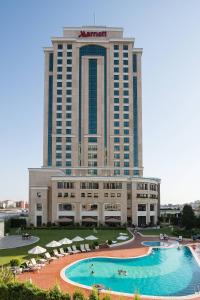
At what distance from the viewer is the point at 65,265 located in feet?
110

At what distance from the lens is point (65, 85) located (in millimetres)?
96625

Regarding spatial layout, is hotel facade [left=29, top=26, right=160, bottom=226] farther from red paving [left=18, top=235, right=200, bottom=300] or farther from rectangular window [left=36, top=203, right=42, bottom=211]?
red paving [left=18, top=235, right=200, bottom=300]

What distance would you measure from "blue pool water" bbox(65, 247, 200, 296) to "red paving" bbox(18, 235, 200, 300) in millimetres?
1315

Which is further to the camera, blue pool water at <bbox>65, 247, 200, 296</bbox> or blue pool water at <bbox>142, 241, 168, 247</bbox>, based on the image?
blue pool water at <bbox>142, 241, 168, 247</bbox>

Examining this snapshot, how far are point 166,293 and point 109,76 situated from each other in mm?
78952

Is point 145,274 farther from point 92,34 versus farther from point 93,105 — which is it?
point 92,34

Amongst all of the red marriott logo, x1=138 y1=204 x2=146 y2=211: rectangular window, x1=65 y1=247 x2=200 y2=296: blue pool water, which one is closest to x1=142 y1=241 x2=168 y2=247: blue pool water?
x1=65 y1=247 x2=200 y2=296: blue pool water

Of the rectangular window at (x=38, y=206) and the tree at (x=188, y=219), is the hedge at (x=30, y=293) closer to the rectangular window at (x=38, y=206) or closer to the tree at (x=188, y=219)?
the tree at (x=188, y=219)

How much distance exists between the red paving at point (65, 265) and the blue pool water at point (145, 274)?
131cm

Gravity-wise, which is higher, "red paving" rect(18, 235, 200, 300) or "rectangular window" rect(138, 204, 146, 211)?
"rectangular window" rect(138, 204, 146, 211)

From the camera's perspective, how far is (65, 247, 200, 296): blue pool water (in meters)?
26.1

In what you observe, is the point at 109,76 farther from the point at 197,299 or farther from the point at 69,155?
the point at 197,299

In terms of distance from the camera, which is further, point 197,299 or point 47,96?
point 47,96

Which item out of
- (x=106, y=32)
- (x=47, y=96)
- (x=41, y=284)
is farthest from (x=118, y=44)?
(x=41, y=284)
